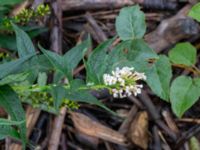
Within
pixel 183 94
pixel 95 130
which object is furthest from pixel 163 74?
pixel 95 130

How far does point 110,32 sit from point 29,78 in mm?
959

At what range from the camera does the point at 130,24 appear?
1.78m

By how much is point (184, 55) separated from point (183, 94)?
0.21m

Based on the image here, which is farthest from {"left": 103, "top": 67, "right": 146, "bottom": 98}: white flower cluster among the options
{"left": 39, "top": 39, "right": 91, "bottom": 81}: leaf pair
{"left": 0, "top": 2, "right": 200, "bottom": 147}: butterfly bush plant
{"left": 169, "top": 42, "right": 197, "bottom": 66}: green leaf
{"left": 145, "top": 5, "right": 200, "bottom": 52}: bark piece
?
{"left": 145, "top": 5, "right": 200, "bottom": 52}: bark piece

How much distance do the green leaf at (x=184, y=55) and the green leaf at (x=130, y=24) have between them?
0.29 m

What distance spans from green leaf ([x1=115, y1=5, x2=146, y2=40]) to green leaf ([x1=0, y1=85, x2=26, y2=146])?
52cm

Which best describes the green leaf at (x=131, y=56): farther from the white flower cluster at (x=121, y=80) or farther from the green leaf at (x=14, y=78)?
the green leaf at (x=14, y=78)

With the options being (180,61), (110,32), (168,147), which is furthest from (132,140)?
→ (110,32)

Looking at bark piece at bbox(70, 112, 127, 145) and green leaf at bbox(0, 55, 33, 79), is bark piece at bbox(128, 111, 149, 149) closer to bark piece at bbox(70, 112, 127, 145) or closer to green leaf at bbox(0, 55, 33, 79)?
bark piece at bbox(70, 112, 127, 145)

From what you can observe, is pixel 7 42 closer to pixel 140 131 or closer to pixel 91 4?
pixel 91 4

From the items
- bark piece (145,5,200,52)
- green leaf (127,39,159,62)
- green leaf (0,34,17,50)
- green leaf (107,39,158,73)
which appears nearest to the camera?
green leaf (107,39,158,73)

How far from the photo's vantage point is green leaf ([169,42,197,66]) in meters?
1.99

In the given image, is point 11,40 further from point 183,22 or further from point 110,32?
point 183,22

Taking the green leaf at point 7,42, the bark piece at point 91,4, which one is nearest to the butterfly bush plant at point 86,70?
the green leaf at point 7,42
